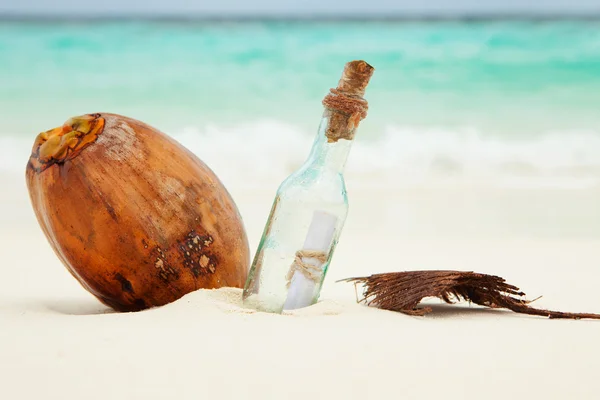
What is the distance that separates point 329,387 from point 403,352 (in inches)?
10.9

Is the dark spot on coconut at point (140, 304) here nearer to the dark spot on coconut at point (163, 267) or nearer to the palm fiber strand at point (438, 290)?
the dark spot on coconut at point (163, 267)

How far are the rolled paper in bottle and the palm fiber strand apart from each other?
0.64 feet

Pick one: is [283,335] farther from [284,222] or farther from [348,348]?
[284,222]

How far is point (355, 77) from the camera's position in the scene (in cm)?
210

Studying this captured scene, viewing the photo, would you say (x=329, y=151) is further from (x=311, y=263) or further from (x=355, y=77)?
(x=311, y=263)

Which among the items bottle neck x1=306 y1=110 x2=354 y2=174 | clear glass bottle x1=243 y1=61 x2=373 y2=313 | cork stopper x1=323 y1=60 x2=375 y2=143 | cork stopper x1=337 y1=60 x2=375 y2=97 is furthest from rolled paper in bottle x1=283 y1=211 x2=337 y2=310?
cork stopper x1=337 y1=60 x2=375 y2=97

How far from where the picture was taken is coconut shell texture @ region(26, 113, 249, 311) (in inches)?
88.9

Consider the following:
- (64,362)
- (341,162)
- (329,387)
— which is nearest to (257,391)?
(329,387)

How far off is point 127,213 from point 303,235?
1.80ft

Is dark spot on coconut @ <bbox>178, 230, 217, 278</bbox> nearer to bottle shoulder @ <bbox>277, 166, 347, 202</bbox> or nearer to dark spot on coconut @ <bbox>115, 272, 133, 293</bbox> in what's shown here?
dark spot on coconut @ <bbox>115, 272, 133, 293</bbox>

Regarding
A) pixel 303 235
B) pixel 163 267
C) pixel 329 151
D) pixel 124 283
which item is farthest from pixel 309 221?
pixel 124 283

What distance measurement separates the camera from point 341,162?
2.19 m

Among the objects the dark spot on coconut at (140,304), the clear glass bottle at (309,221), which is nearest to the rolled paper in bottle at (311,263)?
the clear glass bottle at (309,221)

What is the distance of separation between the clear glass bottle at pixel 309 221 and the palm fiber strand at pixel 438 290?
20 centimetres
